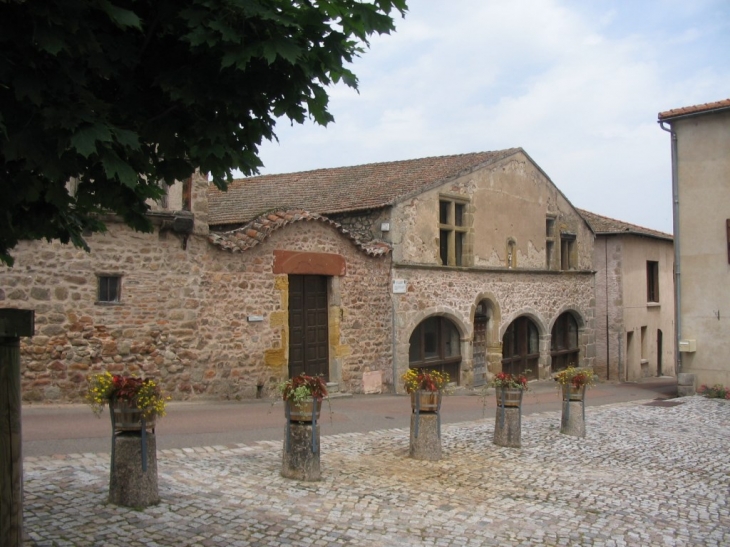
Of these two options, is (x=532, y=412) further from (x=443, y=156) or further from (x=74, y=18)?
(x=74, y=18)

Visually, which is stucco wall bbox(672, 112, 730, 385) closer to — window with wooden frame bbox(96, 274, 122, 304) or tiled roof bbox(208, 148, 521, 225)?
tiled roof bbox(208, 148, 521, 225)

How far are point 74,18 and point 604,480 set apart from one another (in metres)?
7.33

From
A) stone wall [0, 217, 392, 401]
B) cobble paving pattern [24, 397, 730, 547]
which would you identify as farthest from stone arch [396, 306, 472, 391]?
cobble paving pattern [24, 397, 730, 547]

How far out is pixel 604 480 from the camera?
27.4 ft

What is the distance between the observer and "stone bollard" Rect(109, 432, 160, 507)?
19.3ft

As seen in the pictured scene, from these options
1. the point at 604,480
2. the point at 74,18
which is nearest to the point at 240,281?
the point at 604,480

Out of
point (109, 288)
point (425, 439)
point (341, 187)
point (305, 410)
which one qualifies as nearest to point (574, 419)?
point (425, 439)

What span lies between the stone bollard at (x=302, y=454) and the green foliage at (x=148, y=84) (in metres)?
3.48

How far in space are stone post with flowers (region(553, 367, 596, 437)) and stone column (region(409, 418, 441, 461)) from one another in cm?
321

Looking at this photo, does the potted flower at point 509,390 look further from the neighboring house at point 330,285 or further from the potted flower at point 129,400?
the potted flower at point 129,400

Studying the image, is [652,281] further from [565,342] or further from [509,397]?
[509,397]

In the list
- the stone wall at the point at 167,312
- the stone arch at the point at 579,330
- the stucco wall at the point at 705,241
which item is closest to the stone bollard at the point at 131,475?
the stone wall at the point at 167,312

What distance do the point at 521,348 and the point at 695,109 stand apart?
7.51 metres

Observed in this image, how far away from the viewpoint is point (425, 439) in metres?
8.56
